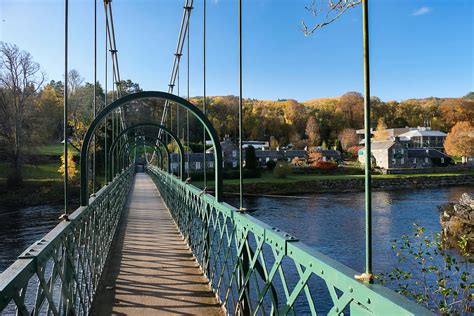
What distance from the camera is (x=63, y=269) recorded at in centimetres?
289

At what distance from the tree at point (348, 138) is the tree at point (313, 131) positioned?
13.5ft

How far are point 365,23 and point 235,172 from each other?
45.8 metres

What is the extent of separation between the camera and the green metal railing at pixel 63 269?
186cm

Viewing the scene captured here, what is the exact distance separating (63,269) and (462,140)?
59916 millimetres

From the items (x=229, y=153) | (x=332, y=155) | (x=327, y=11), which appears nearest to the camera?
(x=327, y=11)

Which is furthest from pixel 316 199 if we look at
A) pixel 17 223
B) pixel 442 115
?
pixel 442 115

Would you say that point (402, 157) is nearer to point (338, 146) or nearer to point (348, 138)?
point (348, 138)

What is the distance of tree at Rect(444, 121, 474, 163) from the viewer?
54.9 m

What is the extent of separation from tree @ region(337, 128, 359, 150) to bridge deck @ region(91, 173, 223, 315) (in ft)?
191

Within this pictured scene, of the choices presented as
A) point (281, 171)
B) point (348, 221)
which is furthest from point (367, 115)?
point (281, 171)

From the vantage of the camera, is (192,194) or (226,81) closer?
(192,194)

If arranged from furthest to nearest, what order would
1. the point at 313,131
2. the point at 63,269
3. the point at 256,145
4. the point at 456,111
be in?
the point at 313,131 < the point at 456,111 < the point at 256,145 < the point at 63,269

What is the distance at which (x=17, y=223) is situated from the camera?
886 inches

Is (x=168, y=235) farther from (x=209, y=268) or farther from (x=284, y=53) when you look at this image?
(x=284, y=53)
